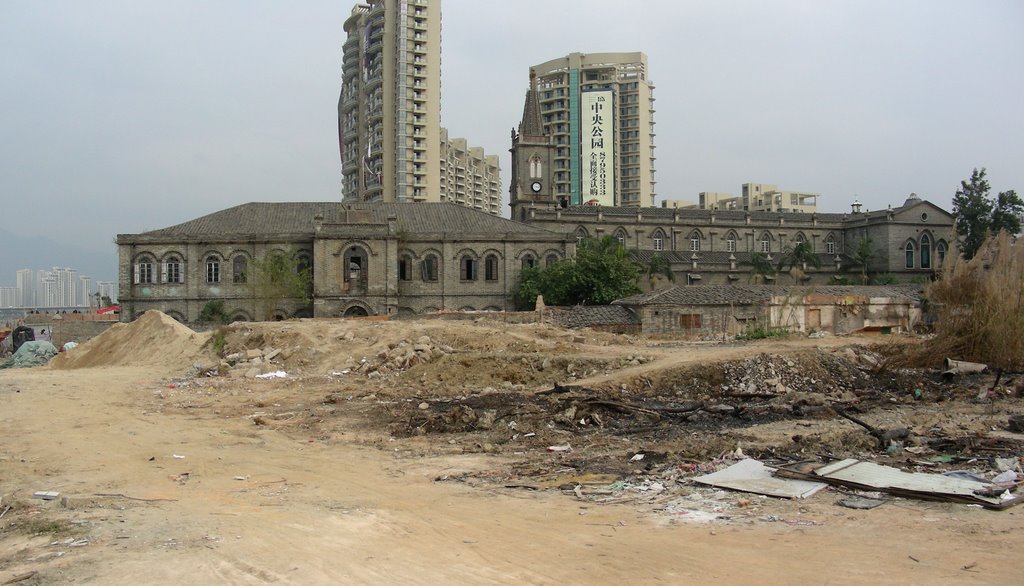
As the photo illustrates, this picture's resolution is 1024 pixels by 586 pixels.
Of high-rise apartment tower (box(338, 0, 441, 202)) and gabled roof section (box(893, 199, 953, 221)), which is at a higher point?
high-rise apartment tower (box(338, 0, 441, 202))

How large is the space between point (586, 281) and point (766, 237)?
24.6 meters

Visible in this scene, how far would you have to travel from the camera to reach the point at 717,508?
751 cm

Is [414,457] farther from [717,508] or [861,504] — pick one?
[861,504]

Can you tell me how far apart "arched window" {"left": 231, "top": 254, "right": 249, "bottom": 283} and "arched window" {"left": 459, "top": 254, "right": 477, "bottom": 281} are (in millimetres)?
11950

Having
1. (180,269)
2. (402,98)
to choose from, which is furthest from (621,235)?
(180,269)

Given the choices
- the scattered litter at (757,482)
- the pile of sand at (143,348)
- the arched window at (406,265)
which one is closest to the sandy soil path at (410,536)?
the scattered litter at (757,482)

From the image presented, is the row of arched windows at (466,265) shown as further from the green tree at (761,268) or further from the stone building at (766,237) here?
the green tree at (761,268)

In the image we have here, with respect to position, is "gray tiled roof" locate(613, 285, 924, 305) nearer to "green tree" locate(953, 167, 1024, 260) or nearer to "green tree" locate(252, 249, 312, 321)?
"green tree" locate(252, 249, 312, 321)

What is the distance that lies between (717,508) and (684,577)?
200 centimetres

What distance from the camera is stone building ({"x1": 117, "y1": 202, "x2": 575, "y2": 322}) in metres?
42.6

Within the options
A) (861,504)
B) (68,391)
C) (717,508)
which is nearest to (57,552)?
(717,508)

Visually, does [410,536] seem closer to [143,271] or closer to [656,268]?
[143,271]

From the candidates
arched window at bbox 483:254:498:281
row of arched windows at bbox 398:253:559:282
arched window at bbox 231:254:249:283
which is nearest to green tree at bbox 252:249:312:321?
arched window at bbox 231:254:249:283

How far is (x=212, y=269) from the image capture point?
43719 mm
